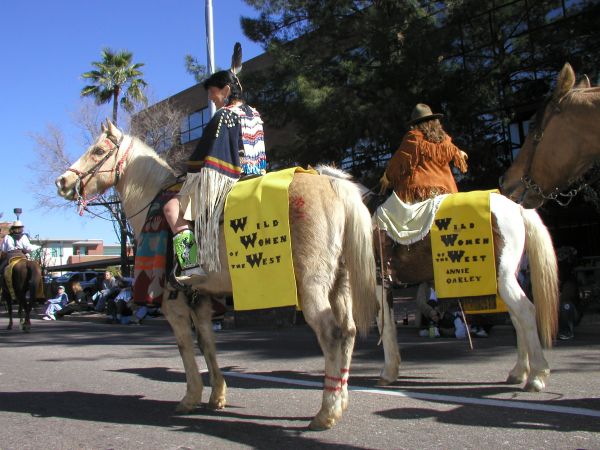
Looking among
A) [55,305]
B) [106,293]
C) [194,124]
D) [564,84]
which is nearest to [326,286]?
[564,84]

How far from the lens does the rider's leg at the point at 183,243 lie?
473 centimetres

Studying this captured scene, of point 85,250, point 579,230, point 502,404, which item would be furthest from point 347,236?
point 85,250

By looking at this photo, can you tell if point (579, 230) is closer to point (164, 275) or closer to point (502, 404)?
point (502, 404)

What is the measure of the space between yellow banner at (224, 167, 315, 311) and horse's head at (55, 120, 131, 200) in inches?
62.7

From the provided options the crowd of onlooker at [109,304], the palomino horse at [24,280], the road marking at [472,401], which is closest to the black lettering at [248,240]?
the road marking at [472,401]

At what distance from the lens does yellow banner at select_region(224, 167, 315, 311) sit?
14.2 feet

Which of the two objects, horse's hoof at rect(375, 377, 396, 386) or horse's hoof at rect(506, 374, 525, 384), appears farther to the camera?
horse's hoof at rect(375, 377, 396, 386)

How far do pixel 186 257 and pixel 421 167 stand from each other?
9.10 ft

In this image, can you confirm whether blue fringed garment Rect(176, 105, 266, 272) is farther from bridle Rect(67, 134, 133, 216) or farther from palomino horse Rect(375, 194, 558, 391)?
palomino horse Rect(375, 194, 558, 391)

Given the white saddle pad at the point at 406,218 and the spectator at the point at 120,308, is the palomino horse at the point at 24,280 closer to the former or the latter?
the spectator at the point at 120,308

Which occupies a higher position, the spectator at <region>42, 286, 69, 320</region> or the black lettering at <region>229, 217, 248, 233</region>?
the black lettering at <region>229, 217, 248, 233</region>

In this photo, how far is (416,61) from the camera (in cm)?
1527

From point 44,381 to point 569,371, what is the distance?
19.5ft

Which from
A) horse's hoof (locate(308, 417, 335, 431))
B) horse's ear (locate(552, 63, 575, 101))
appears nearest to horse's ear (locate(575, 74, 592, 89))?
horse's ear (locate(552, 63, 575, 101))
